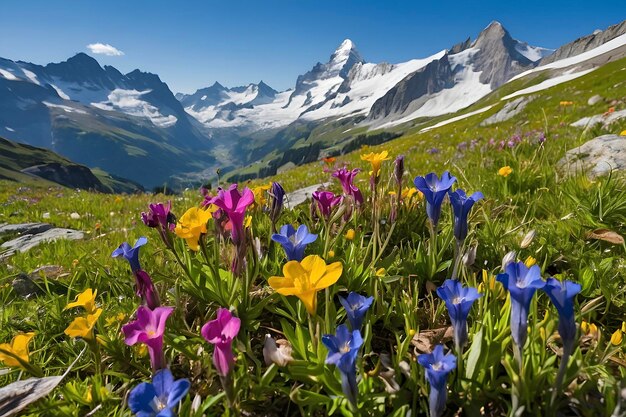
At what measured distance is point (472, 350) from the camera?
205 centimetres

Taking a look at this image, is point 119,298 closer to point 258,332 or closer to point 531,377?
point 258,332

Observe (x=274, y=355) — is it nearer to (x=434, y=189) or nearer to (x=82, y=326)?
(x=82, y=326)

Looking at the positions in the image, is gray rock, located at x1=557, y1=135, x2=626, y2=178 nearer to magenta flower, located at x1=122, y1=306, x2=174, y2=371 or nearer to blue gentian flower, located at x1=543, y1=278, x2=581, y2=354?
blue gentian flower, located at x1=543, y1=278, x2=581, y2=354

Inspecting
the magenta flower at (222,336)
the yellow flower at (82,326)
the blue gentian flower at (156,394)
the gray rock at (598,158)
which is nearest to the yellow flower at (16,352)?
the yellow flower at (82,326)

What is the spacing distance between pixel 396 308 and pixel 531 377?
3.26 ft

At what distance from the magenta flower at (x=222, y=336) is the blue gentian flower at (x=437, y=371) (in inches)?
32.8

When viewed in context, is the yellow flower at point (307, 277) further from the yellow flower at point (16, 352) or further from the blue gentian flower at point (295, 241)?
the yellow flower at point (16, 352)

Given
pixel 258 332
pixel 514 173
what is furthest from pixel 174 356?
pixel 514 173

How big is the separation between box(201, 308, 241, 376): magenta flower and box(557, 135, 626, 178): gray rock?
4954 mm

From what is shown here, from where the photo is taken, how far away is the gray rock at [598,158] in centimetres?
521

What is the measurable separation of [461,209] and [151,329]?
2015mm

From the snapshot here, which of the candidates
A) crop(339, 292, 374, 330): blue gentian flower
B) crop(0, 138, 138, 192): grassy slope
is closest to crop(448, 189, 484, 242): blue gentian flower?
crop(339, 292, 374, 330): blue gentian flower

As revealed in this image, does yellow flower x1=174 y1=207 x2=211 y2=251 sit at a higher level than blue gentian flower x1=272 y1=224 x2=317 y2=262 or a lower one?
higher

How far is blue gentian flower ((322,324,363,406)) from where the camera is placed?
1.63 meters
